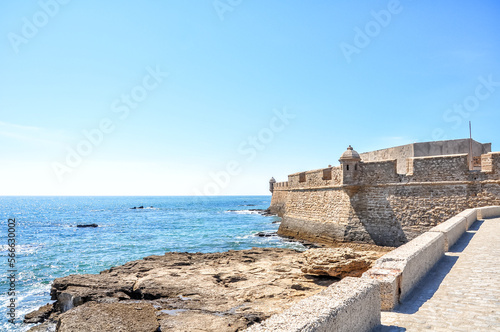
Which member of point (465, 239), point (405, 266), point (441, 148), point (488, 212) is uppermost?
point (441, 148)

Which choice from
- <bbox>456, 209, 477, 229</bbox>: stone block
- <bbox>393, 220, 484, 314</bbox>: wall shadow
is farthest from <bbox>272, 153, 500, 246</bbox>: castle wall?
<bbox>393, 220, 484, 314</bbox>: wall shadow

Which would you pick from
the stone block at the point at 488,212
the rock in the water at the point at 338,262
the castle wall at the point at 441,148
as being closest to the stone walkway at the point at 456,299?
the rock in the water at the point at 338,262

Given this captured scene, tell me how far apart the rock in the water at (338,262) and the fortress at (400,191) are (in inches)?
254

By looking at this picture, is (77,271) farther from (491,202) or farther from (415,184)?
(491,202)

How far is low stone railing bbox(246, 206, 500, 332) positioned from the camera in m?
2.49

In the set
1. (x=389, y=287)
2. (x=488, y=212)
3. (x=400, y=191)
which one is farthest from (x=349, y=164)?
(x=389, y=287)

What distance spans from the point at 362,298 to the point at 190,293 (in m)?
6.91

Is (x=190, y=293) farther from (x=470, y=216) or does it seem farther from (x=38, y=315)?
(x=470, y=216)

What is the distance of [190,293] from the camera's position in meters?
9.12

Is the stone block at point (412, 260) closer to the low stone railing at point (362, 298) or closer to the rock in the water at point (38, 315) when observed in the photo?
the low stone railing at point (362, 298)

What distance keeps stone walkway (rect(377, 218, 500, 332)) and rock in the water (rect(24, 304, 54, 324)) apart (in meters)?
9.64

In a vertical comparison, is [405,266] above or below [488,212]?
below

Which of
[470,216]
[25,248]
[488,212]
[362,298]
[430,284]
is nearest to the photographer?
[362,298]

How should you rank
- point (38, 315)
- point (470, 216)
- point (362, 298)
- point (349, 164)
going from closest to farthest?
point (362, 298) → point (38, 315) → point (470, 216) → point (349, 164)
